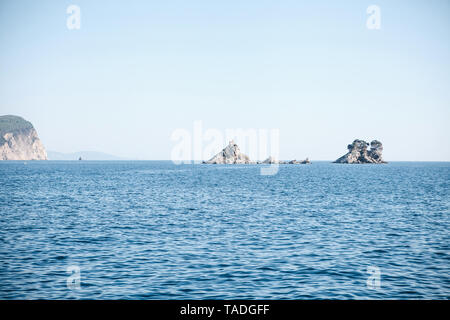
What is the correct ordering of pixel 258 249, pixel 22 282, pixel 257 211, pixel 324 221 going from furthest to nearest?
pixel 257 211, pixel 324 221, pixel 258 249, pixel 22 282

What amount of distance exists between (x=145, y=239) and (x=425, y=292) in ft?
63.2

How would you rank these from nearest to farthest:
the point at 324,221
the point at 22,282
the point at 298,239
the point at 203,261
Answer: the point at 22,282 < the point at 203,261 < the point at 298,239 < the point at 324,221

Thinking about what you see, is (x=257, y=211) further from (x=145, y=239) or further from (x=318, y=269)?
(x=318, y=269)

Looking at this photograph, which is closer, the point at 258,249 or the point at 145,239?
the point at 258,249

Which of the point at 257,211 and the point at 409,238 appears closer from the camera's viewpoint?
the point at 409,238

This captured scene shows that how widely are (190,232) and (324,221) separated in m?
14.4

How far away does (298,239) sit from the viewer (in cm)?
2917

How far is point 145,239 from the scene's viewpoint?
95.7 feet
